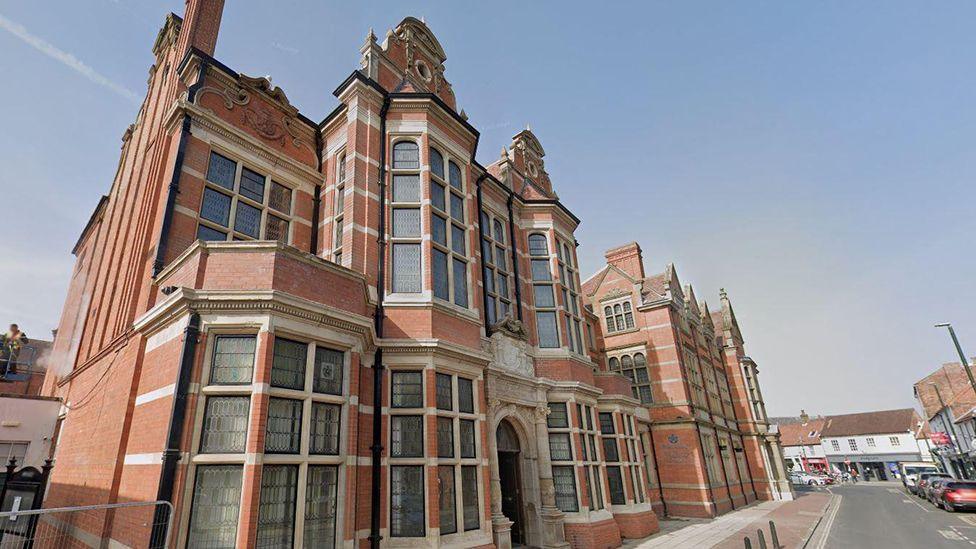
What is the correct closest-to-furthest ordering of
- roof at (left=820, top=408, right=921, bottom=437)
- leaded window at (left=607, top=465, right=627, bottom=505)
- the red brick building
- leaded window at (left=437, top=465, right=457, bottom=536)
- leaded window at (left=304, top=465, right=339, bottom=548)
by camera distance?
the red brick building < leaded window at (left=304, top=465, right=339, bottom=548) < leaded window at (left=437, top=465, right=457, bottom=536) < leaded window at (left=607, top=465, right=627, bottom=505) < roof at (left=820, top=408, right=921, bottom=437)

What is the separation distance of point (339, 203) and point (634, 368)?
1901 centimetres

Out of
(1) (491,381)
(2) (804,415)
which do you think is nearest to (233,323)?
(1) (491,381)

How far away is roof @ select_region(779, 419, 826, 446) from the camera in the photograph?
74125mm

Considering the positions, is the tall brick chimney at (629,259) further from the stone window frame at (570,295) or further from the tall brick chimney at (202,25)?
the tall brick chimney at (202,25)

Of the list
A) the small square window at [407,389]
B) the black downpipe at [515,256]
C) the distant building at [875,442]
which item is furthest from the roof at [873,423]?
the small square window at [407,389]

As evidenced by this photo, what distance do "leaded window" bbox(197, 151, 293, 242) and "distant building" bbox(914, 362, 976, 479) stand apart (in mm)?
53051

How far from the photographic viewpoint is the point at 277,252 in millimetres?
7422

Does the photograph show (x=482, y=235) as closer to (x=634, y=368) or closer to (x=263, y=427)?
(x=263, y=427)

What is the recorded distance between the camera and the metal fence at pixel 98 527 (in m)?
5.79

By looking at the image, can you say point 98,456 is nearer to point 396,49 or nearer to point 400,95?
point 400,95

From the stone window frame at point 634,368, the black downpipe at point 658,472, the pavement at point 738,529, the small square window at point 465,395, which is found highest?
the stone window frame at point 634,368

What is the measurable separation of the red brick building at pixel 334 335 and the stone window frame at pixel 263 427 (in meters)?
0.03

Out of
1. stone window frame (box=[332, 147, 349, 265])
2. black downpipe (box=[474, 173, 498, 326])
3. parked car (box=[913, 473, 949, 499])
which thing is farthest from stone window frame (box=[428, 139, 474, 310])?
parked car (box=[913, 473, 949, 499])

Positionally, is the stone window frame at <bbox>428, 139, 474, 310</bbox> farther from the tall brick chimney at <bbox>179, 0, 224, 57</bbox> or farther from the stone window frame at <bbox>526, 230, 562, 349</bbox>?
the tall brick chimney at <bbox>179, 0, 224, 57</bbox>
